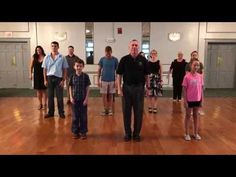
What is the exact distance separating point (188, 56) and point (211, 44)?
1085 millimetres

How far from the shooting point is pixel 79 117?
15.9 feet

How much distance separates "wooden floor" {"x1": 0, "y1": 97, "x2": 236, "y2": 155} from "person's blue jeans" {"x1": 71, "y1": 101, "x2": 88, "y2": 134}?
0.60 ft

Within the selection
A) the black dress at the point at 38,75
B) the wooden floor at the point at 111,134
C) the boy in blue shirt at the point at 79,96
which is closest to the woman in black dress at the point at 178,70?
the wooden floor at the point at 111,134

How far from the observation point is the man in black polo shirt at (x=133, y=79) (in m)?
4.52

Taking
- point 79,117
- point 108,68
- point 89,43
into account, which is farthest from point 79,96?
point 89,43

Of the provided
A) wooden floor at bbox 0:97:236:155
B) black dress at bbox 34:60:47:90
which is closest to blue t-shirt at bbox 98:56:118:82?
wooden floor at bbox 0:97:236:155

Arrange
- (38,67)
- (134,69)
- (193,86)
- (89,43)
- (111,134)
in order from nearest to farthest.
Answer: (134,69)
(193,86)
(111,134)
(38,67)
(89,43)

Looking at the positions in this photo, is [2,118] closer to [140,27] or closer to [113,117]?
[113,117]

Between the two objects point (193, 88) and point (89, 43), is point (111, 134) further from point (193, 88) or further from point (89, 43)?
point (89, 43)

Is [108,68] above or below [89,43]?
below

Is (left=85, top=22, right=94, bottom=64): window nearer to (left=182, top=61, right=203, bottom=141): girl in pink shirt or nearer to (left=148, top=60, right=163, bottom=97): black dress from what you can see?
(left=148, top=60, right=163, bottom=97): black dress

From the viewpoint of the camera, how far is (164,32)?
10.7 meters

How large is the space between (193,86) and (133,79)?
98 centimetres

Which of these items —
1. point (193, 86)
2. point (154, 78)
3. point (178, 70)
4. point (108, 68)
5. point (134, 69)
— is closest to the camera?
point (134, 69)
